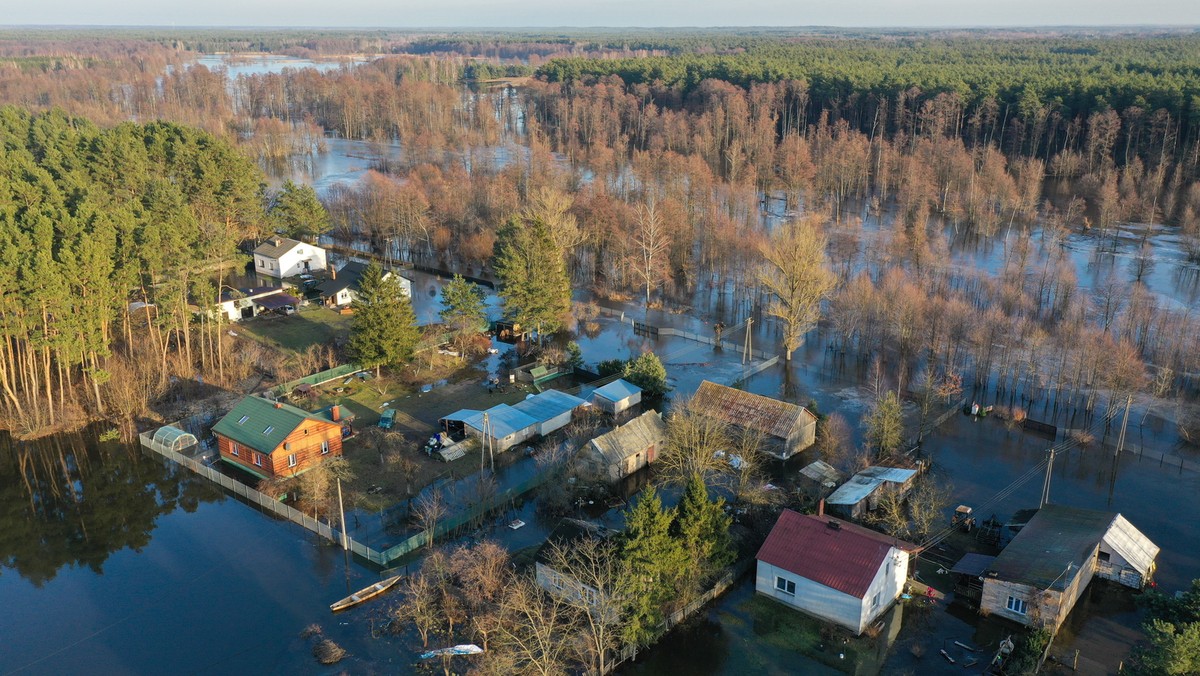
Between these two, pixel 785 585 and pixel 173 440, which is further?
pixel 173 440

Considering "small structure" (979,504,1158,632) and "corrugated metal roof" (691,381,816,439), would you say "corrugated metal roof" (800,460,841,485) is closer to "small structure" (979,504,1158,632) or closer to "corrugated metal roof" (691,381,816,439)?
"corrugated metal roof" (691,381,816,439)

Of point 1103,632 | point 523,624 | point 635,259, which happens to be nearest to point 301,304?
point 635,259

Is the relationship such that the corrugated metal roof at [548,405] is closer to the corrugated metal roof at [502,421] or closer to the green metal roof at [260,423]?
the corrugated metal roof at [502,421]

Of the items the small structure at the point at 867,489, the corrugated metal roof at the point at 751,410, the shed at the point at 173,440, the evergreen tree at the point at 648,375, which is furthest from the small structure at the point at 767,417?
the shed at the point at 173,440

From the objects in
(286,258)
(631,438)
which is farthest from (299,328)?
(631,438)

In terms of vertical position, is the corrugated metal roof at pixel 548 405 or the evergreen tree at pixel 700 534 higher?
the evergreen tree at pixel 700 534

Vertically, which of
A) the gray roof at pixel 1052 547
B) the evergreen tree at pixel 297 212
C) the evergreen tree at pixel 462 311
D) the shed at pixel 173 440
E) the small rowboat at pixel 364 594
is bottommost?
the small rowboat at pixel 364 594

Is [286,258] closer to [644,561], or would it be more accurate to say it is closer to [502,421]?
[502,421]
